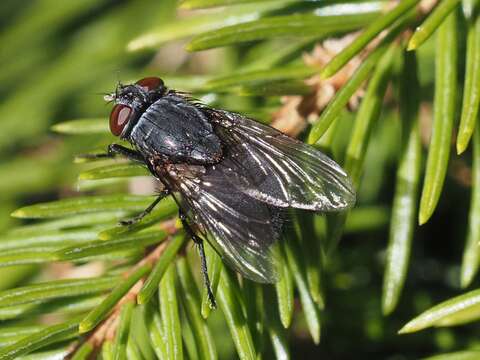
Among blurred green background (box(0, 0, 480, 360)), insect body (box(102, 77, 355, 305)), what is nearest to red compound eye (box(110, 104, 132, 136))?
insect body (box(102, 77, 355, 305))

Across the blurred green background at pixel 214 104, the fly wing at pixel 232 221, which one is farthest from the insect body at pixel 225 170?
the blurred green background at pixel 214 104

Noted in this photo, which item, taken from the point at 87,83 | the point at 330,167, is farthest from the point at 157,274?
the point at 87,83

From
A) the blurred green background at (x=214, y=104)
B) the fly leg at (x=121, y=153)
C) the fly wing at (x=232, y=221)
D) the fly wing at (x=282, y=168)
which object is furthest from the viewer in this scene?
the blurred green background at (x=214, y=104)

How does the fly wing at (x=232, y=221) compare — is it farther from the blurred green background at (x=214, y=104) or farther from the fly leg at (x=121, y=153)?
the blurred green background at (x=214, y=104)

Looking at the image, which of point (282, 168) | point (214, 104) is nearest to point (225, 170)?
point (282, 168)

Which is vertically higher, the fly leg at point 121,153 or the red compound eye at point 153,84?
the red compound eye at point 153,84

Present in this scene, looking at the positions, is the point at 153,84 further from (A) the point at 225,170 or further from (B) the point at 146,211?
(B) the point at 146,211

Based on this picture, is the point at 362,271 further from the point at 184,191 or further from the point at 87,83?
the point at 87,83

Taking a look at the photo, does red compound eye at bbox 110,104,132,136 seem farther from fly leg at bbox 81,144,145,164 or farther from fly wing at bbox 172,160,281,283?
fly wing at bbox 172,160,281,283
